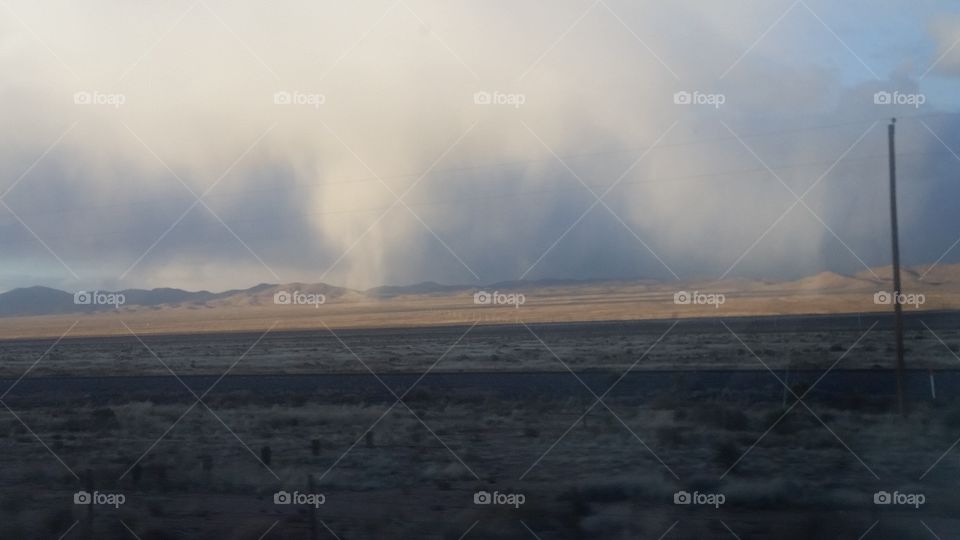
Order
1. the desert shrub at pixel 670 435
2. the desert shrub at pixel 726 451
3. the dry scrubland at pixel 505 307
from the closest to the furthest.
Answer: the desert shrub at pixel 726 451 → the desert shrub at pixel 670 435 → the dry scrubland at pixel 505 307

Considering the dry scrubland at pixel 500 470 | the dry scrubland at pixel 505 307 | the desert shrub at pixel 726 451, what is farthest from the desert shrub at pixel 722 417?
the dry scrubland at pixel 505 307

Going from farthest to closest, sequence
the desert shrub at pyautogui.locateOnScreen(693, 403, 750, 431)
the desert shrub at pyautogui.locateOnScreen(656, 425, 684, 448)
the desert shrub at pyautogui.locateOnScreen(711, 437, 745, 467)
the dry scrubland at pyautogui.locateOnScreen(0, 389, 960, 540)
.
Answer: the desert shrub at pyautogui.locateOnScreen(693, 403, 750, 431), the desert shrub at pyautogui.locateOnScreen(656, 425, 684, 448), the desert shrub at pyautogui.locateOnScreen(711, 437, 745, 467), the dry scrubland at pyautogui.locateOnScreen(0, 389, 960, 540)

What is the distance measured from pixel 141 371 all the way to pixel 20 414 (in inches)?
130

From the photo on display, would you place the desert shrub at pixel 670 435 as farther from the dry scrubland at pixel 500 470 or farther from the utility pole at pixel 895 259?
the utility pole at pixel 895 259

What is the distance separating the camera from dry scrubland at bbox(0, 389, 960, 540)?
29.4 feet

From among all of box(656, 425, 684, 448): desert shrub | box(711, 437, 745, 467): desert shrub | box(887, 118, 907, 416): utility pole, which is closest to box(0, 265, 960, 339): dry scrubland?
box(887, 118, 907, 416): utility pole

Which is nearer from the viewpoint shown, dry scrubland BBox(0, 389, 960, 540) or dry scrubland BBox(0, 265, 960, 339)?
dry scrubland BBox(0, 389, 960, 540)

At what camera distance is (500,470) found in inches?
415

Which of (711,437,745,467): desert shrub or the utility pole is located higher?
the utility pole

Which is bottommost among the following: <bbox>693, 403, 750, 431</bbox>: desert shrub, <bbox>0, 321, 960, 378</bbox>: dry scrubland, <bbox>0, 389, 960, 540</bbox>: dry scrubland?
<bbox>0, 389, 960, 540</bbox>: dry scrubland

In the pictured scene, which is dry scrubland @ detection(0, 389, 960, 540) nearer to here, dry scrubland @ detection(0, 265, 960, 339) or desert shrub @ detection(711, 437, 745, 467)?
desert shrub @ detection(711, 437, 745, 467)

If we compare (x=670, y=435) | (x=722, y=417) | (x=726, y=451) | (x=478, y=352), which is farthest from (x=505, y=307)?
(x=478, y=352)

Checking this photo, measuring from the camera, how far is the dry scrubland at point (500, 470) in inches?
353

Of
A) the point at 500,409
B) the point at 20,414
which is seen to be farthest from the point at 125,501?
the point at 20,414
